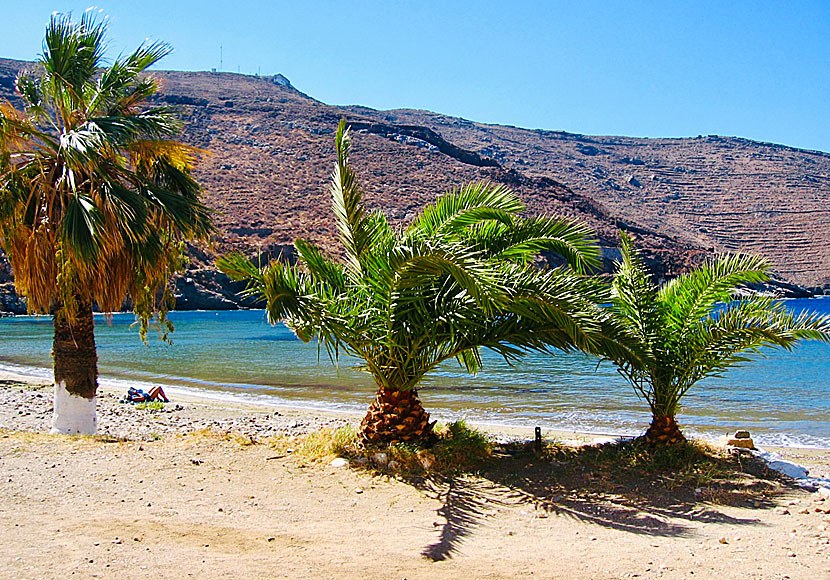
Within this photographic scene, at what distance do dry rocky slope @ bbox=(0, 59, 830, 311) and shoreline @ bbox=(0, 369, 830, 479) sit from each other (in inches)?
753

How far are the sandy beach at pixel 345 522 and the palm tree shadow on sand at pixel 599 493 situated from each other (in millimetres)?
27

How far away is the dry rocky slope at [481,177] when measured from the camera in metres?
70.3

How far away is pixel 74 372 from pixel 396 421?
4.11 m

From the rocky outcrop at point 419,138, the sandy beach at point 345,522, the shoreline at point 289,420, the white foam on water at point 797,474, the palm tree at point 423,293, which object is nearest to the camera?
the sandy beach at point 345,522

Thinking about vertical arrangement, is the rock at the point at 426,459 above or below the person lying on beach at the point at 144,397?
above

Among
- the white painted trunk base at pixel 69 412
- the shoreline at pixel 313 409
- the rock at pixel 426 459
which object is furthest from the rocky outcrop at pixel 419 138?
the rock at pixel 426 459

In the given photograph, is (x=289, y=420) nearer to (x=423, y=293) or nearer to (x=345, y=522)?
(x=423, y=293)

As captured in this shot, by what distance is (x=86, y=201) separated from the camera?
7.84 metres

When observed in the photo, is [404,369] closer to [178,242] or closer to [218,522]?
[218,522]

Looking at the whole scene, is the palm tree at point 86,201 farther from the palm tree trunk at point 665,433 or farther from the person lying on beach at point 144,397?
the person lying on beach at point 144,397

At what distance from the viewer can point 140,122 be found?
8500mm

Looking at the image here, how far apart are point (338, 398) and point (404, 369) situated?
11214mm

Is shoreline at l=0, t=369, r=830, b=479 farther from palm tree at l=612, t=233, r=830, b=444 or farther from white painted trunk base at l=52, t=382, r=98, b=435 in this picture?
white painted trunk base at l=52, t=382, r=98, b=435

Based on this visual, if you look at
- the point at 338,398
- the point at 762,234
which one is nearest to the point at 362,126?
the point at 762,234
